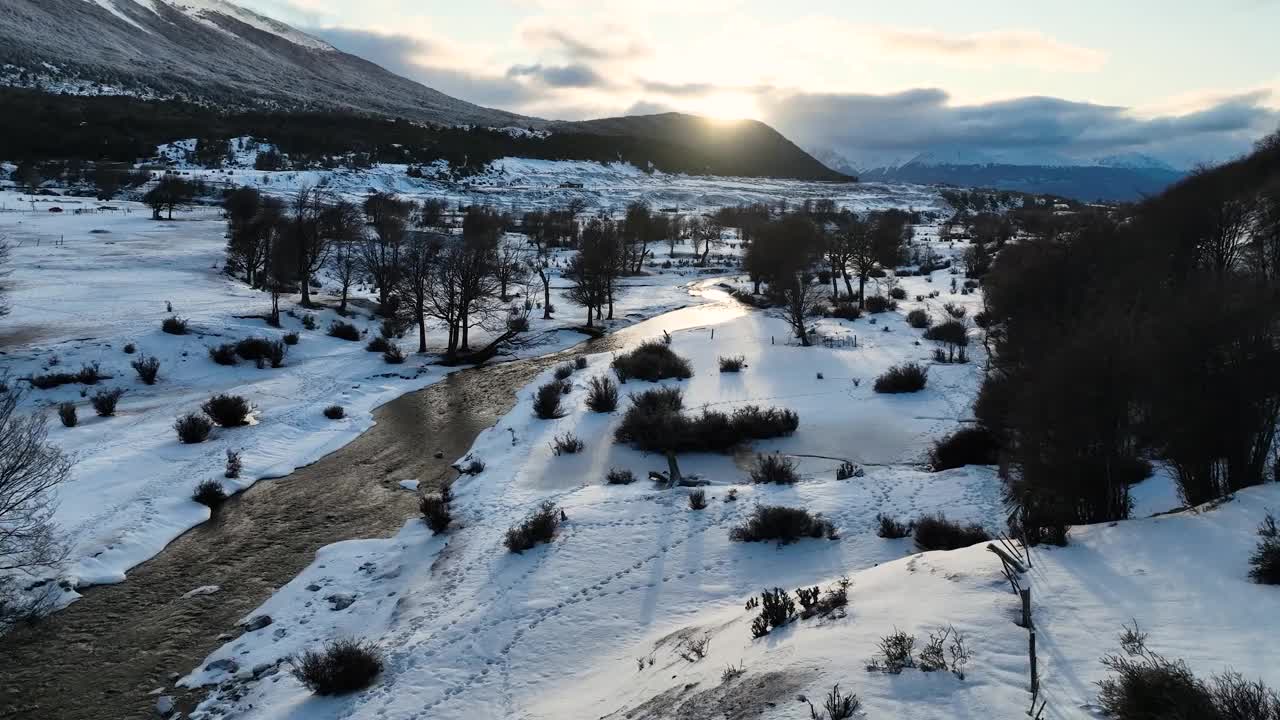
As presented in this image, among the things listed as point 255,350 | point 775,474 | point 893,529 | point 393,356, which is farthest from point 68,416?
point 893,529

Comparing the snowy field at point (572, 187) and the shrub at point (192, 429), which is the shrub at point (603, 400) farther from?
the snowy field at point (572, 187)

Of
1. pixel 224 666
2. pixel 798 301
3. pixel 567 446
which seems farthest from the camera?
pixel 798 301

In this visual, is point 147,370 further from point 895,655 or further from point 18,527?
point 895,655

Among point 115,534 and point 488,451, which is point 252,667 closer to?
point 115,534

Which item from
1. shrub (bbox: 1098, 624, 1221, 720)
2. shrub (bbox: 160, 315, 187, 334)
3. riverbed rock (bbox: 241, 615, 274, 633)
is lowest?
riverbed rock (bbox: 241, 615, 274, 633)

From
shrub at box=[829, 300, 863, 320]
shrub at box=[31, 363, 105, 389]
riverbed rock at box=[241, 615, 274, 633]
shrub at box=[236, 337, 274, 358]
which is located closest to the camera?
riverbed rock at box=[241, 615, 274, 633]

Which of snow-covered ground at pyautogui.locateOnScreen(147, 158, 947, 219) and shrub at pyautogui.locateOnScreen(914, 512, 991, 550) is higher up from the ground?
snow-covered ground at pyautogui.locateOnScreen(147, 158, 947, 219)

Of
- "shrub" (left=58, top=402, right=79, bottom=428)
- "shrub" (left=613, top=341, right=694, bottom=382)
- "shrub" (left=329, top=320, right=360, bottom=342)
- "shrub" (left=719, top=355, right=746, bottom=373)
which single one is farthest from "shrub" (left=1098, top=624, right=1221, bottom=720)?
"shrub" (left=329, top=320, right=360, bottom=342)

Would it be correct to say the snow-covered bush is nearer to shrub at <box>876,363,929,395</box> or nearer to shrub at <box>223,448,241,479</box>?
shrub at <box>876,363,929,395</box>
